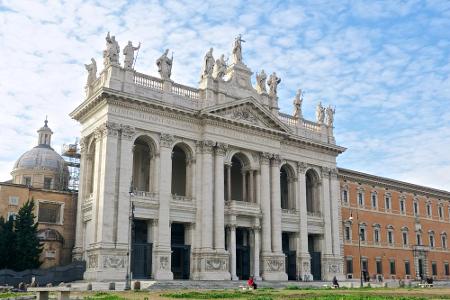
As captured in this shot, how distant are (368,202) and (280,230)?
17889 mm

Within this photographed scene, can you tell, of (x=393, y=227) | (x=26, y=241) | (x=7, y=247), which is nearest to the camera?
(x=7, y=247)

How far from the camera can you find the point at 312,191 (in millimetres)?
56906

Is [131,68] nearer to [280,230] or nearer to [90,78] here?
[90,78]

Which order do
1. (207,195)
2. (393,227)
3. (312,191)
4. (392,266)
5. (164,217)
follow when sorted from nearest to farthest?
(164,217) < (207,195) < (312,191) < (392,266) < (393,227)

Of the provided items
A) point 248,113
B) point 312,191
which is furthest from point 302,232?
point 248,113

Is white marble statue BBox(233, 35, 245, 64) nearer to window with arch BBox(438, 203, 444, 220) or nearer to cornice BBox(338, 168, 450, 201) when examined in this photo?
cornice BBox(338, 168, 450, 201)

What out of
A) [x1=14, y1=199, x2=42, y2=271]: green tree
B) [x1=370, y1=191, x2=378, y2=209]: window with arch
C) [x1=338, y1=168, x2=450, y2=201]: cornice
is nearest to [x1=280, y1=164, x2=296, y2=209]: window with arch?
[x1=338, y1=168, x2=450, y2=201]: cornice

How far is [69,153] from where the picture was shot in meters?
59.8

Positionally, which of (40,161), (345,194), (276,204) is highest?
(40,161)

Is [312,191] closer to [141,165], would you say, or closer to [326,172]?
[326,172]

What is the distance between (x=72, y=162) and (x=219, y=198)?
74.1ft

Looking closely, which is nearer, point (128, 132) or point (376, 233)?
point (128, 132)

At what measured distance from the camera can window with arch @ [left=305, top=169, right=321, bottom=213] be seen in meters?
56.2

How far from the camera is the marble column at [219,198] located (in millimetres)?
45250
